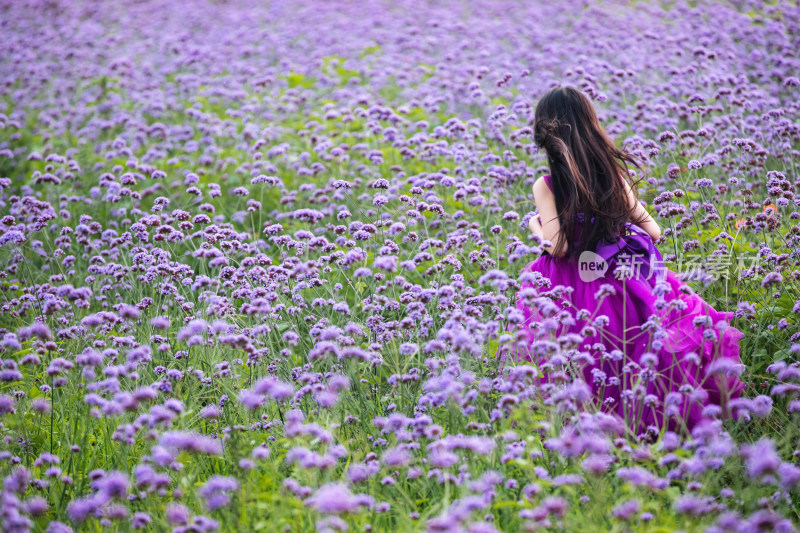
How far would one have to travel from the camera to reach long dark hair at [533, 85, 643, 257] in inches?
161

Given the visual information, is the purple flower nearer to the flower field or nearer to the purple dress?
the flower field

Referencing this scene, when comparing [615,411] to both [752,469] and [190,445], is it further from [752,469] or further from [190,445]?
[190,445]

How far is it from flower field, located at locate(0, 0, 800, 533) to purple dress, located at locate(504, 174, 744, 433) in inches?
4.6

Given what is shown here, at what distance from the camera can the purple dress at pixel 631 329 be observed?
3352 mm

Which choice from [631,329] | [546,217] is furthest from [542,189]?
[631,329]

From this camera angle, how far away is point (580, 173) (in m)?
4.14

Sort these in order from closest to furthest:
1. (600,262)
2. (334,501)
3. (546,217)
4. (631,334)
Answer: (334,501) < (631,334) < (600,262) < (546,217)

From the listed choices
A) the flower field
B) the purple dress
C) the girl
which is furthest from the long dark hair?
the flower field

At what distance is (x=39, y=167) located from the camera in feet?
25.3

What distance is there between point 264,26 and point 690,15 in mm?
8162

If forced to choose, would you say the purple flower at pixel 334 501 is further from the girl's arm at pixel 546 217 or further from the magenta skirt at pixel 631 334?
the girl's arm at pixel 546 217

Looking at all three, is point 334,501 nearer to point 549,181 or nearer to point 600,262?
point 600,262

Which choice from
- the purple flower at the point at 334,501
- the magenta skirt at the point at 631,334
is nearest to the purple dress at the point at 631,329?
the magenta skirt at the point at 631,334

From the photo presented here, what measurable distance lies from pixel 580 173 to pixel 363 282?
173 centimetres
